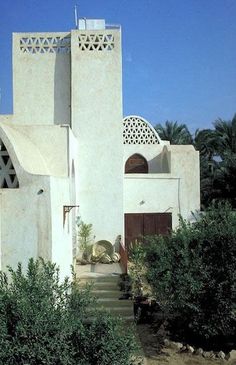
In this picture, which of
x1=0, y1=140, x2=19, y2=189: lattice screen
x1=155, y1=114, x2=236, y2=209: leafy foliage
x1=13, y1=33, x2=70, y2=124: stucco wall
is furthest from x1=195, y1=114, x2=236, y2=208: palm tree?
x1=0, y1=140, x2=19, y2=189: lattice screen

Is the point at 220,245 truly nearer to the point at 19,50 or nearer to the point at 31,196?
the point at 31,196

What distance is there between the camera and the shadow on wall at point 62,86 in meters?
14.7

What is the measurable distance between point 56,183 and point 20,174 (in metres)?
0.81

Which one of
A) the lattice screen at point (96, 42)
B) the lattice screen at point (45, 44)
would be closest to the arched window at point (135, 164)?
the lattice screen at point (96, 42)

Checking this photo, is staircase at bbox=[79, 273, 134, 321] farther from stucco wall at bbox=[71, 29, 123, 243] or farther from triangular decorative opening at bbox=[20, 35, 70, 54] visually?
triangular decorative opening at bbox=[20, 35, 70, 54]

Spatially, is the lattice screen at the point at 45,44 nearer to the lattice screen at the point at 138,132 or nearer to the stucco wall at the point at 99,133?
the stucco wall at the point at 99,133

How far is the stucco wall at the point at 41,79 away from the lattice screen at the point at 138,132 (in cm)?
491

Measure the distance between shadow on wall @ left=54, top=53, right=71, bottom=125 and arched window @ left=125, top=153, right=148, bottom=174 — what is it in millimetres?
5094

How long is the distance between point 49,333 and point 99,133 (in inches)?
404

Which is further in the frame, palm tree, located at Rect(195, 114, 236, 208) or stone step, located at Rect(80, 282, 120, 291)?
palm tree, located at Rect(195, 114, 236, 208)

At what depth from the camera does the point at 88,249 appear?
46.4 feet

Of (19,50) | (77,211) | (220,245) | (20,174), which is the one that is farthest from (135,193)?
(20,174)

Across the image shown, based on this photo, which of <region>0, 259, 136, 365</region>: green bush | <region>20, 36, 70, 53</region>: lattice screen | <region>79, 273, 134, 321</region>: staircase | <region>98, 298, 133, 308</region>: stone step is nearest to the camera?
<region>0, 259, 136, 365</region>: green bush

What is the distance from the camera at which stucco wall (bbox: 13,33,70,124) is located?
14.5 meters
